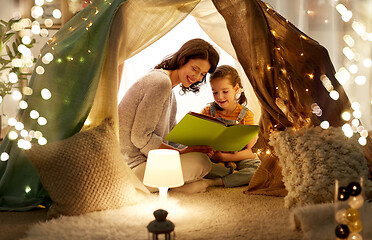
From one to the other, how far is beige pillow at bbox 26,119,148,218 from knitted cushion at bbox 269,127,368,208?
735 mm

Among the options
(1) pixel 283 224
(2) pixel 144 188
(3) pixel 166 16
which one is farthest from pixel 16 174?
(1) pixel 283 224

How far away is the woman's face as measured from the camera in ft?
6.77

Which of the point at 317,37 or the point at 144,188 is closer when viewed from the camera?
the point at 144,188

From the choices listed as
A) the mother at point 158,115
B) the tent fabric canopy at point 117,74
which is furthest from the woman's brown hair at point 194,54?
the tent fabric canopy at point 117,74

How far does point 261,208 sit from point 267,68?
2.26 ft

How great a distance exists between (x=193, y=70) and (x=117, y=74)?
43 cm

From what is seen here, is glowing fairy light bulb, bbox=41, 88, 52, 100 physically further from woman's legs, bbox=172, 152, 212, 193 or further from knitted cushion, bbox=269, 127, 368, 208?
knitted cushion, bbox=269, 127, 368, 208

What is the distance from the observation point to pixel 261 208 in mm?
1736

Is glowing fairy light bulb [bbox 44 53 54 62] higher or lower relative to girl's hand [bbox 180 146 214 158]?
higher

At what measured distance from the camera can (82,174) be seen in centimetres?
162

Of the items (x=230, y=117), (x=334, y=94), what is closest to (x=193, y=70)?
(x=230, y=117)

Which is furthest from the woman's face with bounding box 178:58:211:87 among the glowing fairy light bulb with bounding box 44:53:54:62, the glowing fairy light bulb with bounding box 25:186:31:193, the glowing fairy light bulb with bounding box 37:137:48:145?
the glowing fairy light bulb with bounding box 25:186:31:193

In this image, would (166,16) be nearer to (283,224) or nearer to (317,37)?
(283,224)

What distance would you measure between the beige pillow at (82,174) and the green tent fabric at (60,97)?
0.49ft
